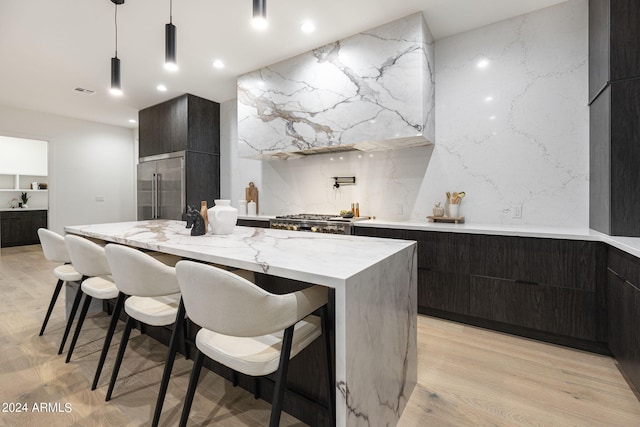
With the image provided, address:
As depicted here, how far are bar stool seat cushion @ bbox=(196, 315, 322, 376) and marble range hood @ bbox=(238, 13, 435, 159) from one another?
214cm

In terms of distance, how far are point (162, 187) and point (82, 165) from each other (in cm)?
258

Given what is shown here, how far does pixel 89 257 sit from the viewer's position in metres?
1.83

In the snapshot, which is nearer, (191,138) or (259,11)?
(259,11)

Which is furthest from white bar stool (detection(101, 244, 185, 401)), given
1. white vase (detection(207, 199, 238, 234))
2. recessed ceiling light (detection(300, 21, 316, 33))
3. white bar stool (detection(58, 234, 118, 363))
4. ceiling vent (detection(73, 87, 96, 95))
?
ceiling vent (detection(73, 87, 96, 95))

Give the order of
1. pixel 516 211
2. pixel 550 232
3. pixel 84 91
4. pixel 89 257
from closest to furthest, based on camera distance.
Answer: pixel 89 257
pixel 550 232
pixel 516 211
pixel 84 91

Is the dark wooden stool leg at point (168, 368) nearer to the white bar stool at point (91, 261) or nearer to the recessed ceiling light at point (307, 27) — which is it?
the white bar stool at point (91, 261)

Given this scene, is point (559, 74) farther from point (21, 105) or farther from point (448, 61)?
point (21, 105)

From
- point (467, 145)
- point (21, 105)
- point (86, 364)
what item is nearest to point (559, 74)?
point (467, 145)

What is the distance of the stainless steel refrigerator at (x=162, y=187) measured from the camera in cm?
462

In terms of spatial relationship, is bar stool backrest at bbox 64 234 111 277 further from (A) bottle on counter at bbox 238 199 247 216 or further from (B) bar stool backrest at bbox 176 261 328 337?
(A) bottle on counter at bbox 238 199 247 216

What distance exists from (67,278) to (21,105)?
488 cm

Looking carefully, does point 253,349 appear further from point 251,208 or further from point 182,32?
point 251,208

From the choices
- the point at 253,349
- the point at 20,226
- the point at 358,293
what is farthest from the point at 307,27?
the point at 20,226

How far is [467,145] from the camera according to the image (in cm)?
299
